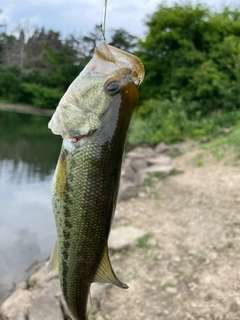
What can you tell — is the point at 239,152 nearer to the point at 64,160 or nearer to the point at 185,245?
the point at 185,245

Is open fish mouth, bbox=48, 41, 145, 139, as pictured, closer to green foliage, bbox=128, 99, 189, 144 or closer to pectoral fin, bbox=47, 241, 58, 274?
pectoral fin, bbox=47, 241, 58, 274

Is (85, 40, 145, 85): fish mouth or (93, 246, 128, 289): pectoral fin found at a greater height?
(85, 40, 145, 85): fish mouth

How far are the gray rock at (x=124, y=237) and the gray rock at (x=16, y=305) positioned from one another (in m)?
1.19

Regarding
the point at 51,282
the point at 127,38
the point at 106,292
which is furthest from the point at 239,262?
the point at 127,38

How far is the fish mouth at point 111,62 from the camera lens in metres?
1.38

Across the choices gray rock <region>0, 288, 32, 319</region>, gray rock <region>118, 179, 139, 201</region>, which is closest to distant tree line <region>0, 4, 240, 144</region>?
gray rock <region>118, 179, 139, 201</region>

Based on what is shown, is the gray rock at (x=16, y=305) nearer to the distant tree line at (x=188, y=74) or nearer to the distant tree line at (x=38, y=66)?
the distant tree line at (x=188, y=74)

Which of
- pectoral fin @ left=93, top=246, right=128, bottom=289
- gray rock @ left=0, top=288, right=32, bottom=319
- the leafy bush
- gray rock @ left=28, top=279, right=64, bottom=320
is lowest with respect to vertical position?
gray rock @ left=0, top=288, right=32, bottom=319

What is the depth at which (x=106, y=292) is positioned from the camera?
402 cm

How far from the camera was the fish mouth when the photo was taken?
1383 millimetres

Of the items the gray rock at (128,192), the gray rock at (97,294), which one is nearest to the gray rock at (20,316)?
the gray rock at (97,294)

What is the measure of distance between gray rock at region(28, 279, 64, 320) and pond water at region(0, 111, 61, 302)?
1327 millimetres

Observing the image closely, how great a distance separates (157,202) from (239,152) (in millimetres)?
3059

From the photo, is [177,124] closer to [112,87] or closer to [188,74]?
[188,74]
